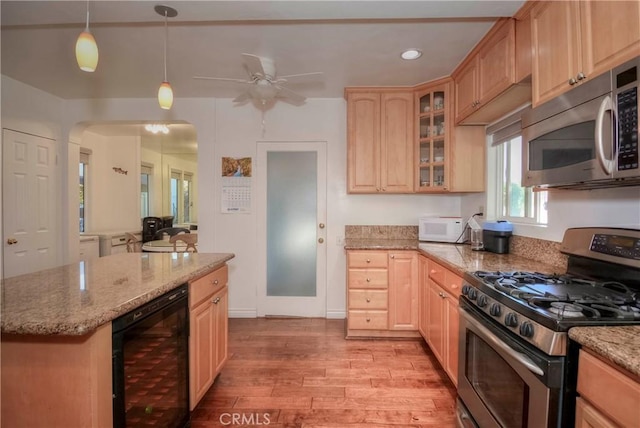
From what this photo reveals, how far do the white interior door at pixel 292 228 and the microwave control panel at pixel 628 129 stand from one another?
264 cm

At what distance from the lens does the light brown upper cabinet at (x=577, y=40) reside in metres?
1.15

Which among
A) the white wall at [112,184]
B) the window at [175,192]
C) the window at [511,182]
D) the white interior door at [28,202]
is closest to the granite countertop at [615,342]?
the window at [511,182]

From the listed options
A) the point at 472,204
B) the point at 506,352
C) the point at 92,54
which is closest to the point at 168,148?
the point at 92,54

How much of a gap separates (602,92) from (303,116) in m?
2.76

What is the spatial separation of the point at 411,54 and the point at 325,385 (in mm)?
2634

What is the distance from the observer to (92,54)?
1.51 metres

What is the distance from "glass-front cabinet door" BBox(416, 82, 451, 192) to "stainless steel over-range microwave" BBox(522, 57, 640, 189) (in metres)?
1.34

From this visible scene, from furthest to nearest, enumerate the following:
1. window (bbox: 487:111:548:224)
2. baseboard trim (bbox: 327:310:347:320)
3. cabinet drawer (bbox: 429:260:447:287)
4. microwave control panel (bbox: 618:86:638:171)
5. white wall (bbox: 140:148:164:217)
Result: white wall (bbox: 140:148:164:217) → baseboard trim (bbox: 327:310:347:320) → window (bbox: 487:111:548:224) → cabinet drawer (bbox: 429:260:447:287) → microwave control panel (bbox: 618:86:638:171)

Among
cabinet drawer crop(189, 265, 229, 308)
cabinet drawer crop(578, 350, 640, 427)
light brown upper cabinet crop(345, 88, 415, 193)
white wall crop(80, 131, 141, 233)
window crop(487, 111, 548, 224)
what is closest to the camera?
cabinet drawer crop(578, 350, 640, 427)

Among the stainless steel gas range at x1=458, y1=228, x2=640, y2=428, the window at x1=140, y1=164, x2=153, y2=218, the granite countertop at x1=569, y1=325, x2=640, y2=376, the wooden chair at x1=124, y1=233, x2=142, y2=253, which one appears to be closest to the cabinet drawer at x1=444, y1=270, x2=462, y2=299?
the stainless steel gas range at x1=458, y1=228, x2=640, y2=428

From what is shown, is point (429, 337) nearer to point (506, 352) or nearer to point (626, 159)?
point (506, 352)

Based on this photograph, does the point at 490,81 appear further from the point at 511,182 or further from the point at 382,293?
the point at 382,293

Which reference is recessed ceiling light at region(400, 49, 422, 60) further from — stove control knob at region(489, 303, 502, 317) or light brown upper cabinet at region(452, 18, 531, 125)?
stove control knob at region(489, 303, 502, 317)

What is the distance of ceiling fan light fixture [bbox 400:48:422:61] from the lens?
8.13 ft
